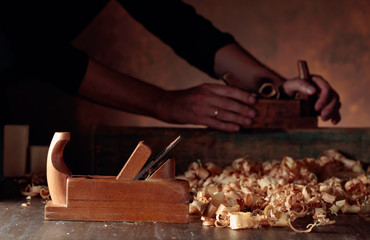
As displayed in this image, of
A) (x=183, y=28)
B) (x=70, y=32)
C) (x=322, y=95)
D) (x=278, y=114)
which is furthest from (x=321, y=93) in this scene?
(x=70, y=32)

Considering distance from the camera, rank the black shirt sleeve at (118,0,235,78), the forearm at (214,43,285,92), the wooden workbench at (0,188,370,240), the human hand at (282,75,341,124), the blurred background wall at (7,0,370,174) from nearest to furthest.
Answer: the wooden workbench at (0,188,370,240)
the human hand at (282,75,341,124)
the forearm at (214,43,285,92)
the black shirt sleeve at (118,0,235,78)
the blurred background wall at (7,0,370,174)

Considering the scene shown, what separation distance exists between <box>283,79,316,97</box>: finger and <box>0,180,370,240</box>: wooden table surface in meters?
0.81

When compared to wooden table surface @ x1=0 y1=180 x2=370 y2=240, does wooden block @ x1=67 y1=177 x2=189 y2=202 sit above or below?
above

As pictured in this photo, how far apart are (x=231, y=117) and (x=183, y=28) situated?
0.58m

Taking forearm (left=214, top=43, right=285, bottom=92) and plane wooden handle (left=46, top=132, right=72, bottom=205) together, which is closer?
plane wooden handle (left=46, top=132, right=72, bottom=205)

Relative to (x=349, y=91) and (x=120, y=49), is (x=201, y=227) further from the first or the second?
(x=349, y=91)

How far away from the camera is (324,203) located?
1.31 m

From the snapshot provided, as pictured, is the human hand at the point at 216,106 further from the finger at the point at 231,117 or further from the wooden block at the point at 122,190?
the wooden block at the point at 122,190

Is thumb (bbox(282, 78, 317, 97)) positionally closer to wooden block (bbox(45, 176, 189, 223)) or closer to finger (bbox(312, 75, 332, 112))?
finger (bbox(312, 75, 332, 112))

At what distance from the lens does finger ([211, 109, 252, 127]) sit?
6.23 feet

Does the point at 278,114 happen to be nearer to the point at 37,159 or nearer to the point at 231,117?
the point at 231,117

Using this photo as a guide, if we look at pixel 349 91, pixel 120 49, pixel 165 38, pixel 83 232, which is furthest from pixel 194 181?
pixel 349 91

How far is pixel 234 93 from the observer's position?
188cm

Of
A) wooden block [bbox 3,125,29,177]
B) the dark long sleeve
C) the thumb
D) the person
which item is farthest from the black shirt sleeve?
wooden block [bbox 3,125,29,177]
